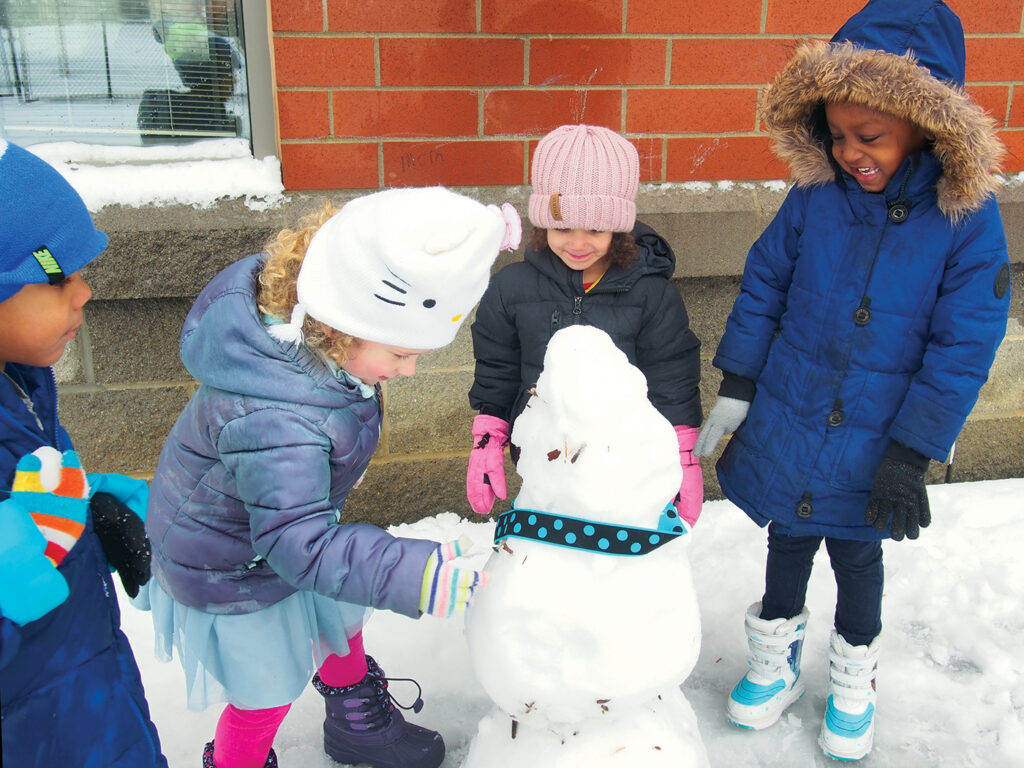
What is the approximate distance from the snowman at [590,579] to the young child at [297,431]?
0.39 ft

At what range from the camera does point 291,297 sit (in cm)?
158

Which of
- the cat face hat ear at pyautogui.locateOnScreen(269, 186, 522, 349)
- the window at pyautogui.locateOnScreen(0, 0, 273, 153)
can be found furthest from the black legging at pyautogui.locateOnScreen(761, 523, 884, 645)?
the window at pyautogui.locateOnScreen(0, 0, 273, 153)

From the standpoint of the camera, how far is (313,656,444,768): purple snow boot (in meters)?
2.11

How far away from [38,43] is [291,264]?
73.3 inches

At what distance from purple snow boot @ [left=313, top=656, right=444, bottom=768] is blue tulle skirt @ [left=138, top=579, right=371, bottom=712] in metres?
0.24

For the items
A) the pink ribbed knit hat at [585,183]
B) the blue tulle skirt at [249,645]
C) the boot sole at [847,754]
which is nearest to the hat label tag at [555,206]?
the pink ribbed knit hat at [585,183]

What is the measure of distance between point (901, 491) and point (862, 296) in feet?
1.49

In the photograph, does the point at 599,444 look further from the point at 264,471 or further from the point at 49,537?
the point at 49,537

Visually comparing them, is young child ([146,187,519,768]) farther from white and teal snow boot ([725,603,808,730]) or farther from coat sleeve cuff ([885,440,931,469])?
white and teal snow boot ([725,603,808,730])

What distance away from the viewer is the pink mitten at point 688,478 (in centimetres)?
220

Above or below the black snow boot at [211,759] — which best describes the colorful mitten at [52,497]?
above

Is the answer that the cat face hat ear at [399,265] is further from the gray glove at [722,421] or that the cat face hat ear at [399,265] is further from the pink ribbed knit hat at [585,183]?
the gray glove at [722,421]

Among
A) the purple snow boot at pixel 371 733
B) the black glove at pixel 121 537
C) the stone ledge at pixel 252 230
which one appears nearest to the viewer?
the black glove at pixel 121 537

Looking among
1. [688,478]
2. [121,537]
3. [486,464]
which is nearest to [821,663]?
[688,478]
